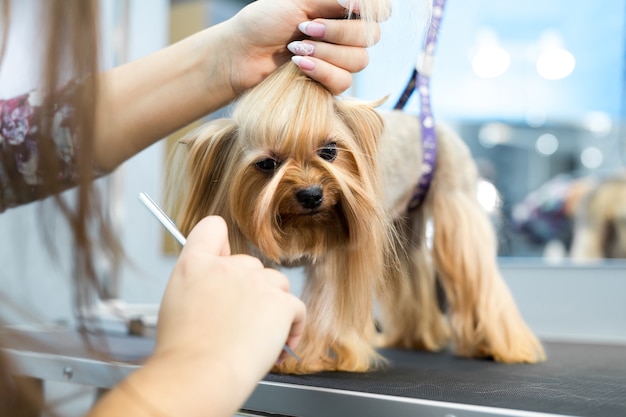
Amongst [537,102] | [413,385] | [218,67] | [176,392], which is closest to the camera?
[176,392]

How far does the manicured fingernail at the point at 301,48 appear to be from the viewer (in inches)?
31.6

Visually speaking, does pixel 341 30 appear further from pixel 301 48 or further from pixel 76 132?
pixel 76 132

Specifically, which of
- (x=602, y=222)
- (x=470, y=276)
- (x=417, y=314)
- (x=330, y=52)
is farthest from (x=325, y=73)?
(x=602, y=222)

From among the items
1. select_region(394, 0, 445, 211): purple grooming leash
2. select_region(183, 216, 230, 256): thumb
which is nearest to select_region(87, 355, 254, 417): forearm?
select_region(183, 216, 230, 256): thumb

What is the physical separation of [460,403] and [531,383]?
0.22 metres

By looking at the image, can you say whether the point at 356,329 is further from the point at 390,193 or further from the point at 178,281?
the point at 178,281

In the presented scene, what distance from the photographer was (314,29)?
80cm

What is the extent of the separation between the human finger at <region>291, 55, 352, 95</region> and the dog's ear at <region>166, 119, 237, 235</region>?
135mm

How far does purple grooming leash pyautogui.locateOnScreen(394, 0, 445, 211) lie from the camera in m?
1.00

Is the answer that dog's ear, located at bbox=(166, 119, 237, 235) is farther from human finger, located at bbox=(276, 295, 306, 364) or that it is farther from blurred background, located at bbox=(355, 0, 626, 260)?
blurred background, located at bbox=(355, 0, 626, 260)

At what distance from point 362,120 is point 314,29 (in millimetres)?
143

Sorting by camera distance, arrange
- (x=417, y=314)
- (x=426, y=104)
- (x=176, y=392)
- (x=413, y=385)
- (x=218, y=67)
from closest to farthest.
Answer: (x=176, y=392), (x=413, y=385), (x=218, y=67), (x=426, y=104), (x=417, y=314)

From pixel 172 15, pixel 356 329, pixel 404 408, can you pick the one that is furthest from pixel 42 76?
pixel 172 15

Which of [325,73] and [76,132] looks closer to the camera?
[76,132]
